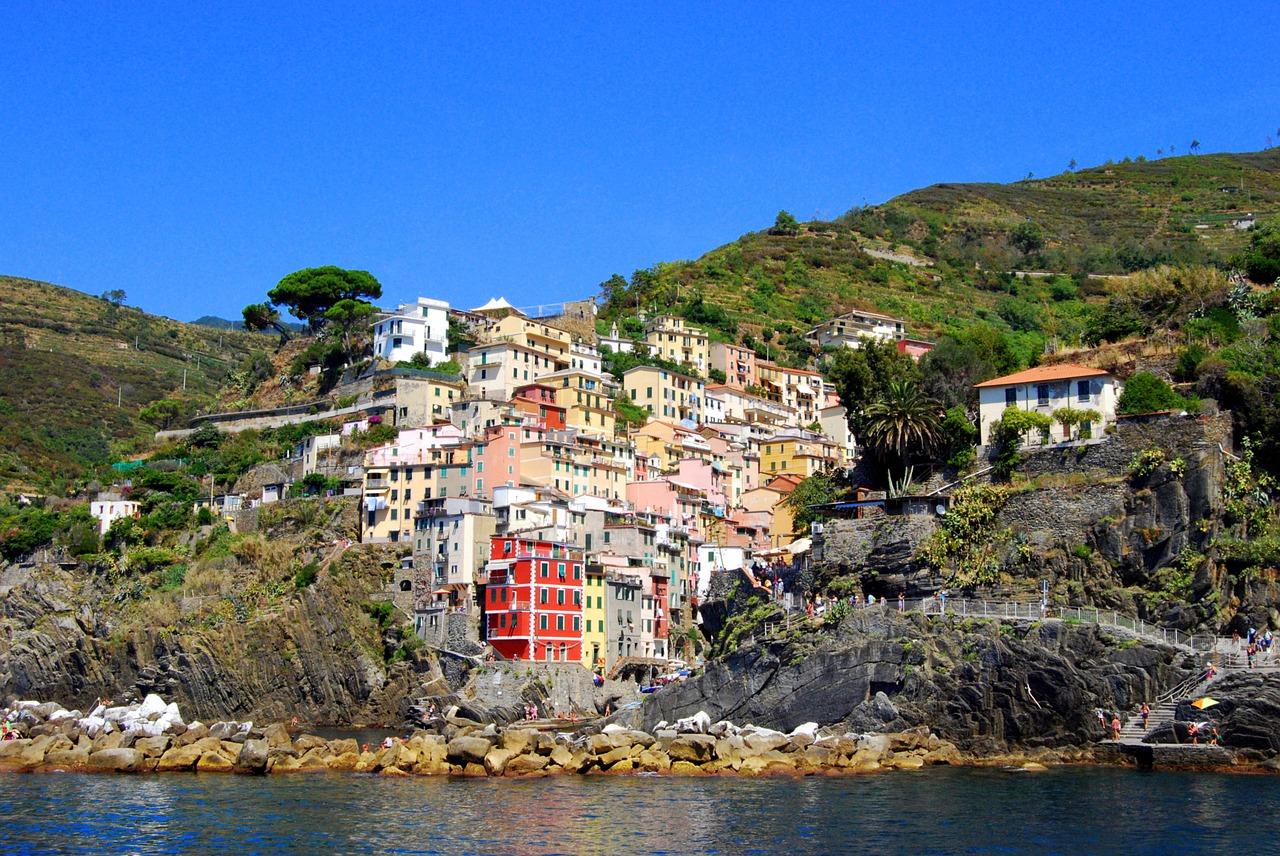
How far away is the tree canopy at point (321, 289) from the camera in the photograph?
370 ft

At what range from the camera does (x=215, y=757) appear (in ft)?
190

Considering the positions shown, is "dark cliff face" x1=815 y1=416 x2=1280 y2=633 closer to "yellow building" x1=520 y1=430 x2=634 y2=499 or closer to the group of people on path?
the group of people on path

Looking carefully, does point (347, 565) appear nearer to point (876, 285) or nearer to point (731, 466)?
point (731, 466)

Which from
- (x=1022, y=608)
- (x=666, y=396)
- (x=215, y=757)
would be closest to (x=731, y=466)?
(x=666, y=396)

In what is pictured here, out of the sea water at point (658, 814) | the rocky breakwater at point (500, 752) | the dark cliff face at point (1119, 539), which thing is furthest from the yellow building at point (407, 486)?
the sea water at point (658, 814)

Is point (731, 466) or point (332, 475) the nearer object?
point (332, 475)

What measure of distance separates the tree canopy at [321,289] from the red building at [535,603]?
43.1m

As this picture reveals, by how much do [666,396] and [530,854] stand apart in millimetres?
67605

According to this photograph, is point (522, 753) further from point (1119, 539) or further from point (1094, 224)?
point (1094, 224)

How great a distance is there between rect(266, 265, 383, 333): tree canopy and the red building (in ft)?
141

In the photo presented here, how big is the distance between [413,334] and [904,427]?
4521 cm

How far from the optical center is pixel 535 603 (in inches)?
2958

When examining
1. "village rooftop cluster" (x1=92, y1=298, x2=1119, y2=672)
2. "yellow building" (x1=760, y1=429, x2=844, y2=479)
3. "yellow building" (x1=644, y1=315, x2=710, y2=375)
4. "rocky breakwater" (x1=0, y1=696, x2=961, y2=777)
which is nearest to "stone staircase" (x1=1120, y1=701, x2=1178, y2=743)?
"rocky breakwater" (x1=0, y1=696, x2=961, y2=777)

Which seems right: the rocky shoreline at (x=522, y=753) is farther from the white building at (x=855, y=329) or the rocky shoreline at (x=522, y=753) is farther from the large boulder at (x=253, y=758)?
the white building at (x=855, y=329)
